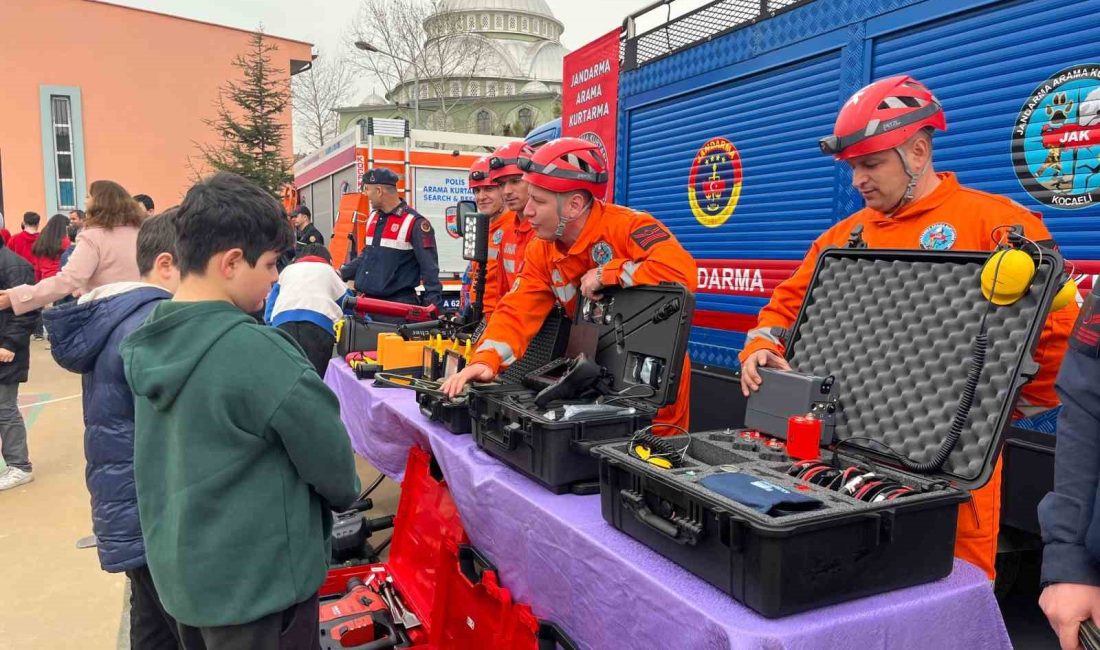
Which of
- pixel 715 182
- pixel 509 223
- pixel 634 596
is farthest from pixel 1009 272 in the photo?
pixel 509 223

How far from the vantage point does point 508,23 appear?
46.7 meters

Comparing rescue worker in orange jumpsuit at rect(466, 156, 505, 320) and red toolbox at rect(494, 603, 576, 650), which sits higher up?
rescue worker in orange jumpsuit at rect(466, 156, 505, 320)

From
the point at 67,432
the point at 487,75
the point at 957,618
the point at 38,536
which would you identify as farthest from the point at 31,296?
the point at 487,75

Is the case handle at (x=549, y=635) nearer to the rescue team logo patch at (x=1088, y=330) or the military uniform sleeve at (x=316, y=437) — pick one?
the military uniform sleeve at (x=316, y=437)

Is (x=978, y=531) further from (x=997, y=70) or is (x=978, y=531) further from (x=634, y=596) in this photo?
(x=997, y=70)

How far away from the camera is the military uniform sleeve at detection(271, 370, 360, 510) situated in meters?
1.44

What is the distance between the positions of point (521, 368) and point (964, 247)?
5.19ft

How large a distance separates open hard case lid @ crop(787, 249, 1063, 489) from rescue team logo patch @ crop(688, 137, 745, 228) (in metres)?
1.91

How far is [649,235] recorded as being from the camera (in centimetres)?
258

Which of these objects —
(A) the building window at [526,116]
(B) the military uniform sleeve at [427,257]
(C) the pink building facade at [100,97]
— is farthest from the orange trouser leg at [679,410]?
(A) the building window at [526,116]

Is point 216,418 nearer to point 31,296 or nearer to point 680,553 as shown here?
point 680,553

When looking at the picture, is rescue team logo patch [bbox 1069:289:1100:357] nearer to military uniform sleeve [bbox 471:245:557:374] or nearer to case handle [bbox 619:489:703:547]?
case handle [bbox 619:489:703:547]

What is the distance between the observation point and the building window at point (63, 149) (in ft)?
77.4

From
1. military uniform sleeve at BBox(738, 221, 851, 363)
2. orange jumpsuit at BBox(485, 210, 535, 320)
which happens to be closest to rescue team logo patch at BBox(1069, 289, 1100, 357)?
military uniform sleeve at BBox(738, 221, 851, 363)
